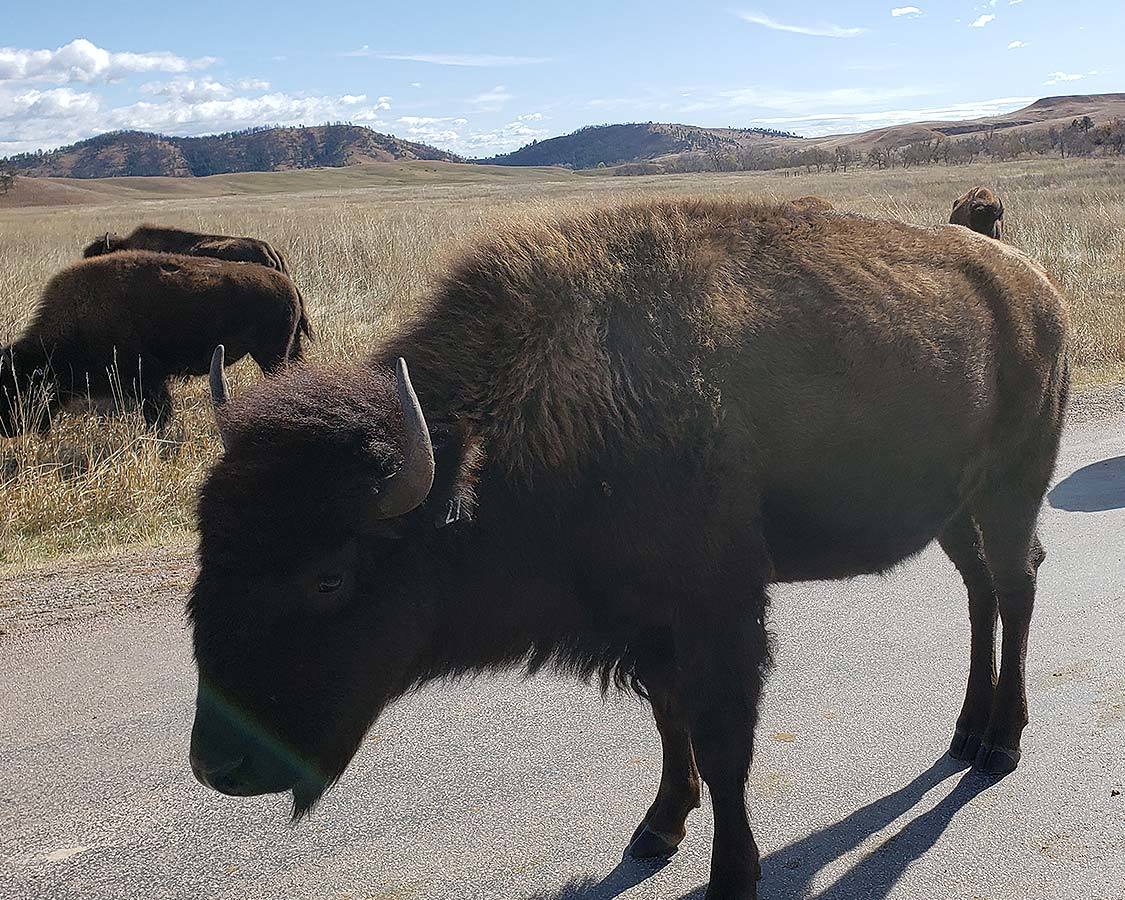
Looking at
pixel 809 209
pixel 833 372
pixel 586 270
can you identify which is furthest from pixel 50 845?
pixel 809 209

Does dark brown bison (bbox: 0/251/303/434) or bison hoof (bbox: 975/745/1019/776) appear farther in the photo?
dark brown bison (bbox: 0/251/303/434)

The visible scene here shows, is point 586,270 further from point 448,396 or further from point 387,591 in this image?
point 387,591

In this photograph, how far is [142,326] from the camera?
34.6 ft

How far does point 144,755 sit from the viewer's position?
396cm

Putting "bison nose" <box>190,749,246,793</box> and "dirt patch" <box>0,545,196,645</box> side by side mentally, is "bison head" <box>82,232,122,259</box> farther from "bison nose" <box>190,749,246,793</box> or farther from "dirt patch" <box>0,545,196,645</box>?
"bison nose" <box>190,749,246,793</box>

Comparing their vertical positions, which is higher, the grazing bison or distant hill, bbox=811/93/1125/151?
distant hill, bbox=811/93/1125/151

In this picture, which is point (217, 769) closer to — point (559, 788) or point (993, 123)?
point (559, 788)

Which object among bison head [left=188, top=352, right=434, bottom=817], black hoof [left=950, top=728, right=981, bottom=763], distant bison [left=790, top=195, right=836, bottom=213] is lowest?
black hoof [left=950, top=728, right=981, bottom=763]

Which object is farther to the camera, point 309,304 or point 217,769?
point 309,304

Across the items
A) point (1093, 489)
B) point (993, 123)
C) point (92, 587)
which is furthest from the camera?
point (993, 123)

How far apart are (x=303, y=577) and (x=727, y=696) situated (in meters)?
1.29

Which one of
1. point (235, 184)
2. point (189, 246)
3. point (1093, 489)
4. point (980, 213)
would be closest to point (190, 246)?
point (189, 246)

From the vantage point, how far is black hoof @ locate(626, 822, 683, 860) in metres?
3.46

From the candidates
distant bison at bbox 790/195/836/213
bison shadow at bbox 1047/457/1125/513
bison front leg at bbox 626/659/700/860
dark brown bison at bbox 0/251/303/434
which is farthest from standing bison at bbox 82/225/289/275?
bison front leg at bbox 626/659/700/860
